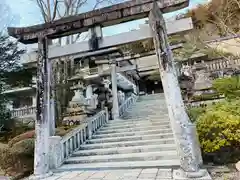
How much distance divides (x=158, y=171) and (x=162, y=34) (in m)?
3.02

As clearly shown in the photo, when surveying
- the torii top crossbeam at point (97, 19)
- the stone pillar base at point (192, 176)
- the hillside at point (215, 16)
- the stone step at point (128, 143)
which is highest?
the hillside at point (215, 16)

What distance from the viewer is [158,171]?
4535 millimetres

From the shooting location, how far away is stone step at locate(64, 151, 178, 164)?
536 centimetres

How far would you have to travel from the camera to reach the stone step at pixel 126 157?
17.6 ft

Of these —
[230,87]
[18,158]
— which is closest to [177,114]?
[18,158]

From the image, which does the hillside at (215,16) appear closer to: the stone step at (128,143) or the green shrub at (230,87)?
the green shrub at (230,87)

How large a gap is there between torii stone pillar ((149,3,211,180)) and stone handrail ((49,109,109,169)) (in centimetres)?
319

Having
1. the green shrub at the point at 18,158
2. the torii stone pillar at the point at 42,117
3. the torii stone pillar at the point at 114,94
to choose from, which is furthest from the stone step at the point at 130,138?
the torii stone pillar at the point at 114,94

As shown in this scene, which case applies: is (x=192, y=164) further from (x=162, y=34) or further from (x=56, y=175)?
(x=56, y=175)

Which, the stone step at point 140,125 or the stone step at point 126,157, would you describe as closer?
the stone step at point 126,157

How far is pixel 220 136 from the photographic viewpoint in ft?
16.0

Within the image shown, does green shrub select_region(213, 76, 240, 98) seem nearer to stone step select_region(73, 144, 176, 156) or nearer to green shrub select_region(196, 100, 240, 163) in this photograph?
green shrub select_region(196, 100, 240, 163)

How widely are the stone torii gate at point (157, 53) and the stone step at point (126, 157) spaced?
1.01 metres

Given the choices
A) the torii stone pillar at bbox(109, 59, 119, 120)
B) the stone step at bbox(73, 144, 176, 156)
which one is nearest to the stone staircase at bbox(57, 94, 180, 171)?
the stone step at bbox(73, 144, 176, 156)
